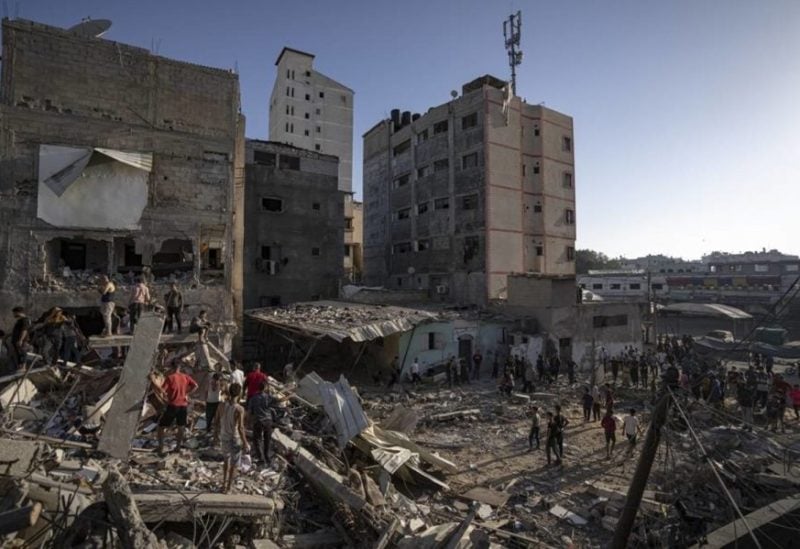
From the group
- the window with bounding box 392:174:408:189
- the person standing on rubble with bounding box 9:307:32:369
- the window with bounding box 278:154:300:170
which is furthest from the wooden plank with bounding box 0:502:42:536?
the window with bounding box 392:174:408:189

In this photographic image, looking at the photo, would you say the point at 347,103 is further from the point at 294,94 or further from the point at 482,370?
the point at 482,370

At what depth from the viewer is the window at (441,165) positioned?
1247 inches

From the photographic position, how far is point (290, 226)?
27344 millimetres

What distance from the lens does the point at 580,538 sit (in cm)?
814

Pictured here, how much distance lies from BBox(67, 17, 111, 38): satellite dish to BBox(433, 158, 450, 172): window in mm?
20995

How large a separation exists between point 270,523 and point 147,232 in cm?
1294

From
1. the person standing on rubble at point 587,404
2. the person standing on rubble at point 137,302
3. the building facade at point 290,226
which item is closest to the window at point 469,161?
the building facade at point 290,226

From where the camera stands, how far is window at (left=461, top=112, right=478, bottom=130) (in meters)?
29.7

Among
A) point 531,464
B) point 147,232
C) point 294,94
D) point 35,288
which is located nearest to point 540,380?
point 531,464

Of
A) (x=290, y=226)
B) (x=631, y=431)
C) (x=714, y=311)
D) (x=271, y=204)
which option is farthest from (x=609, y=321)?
(x=271, y=204)

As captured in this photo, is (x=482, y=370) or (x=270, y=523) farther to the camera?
(x=482, y=370)

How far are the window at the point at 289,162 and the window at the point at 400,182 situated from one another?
10.1 meters

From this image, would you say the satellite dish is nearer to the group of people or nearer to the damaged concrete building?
the damaged concrete building

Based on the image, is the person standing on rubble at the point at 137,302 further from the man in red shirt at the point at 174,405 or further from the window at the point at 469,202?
the window at the point at 469,202
